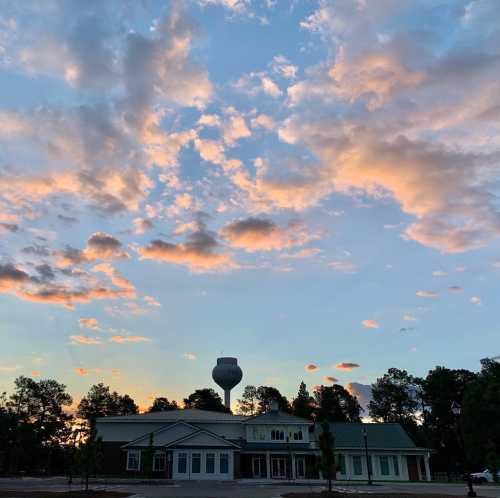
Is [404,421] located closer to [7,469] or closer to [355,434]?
[355,434]

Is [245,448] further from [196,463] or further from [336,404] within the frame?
[336,404]

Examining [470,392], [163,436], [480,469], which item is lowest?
[480,469]

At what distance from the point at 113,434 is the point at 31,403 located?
35.2 m

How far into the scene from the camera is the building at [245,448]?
1964 inches

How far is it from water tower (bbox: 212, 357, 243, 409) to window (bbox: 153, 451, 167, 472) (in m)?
30.2

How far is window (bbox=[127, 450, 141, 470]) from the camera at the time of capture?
175 feet

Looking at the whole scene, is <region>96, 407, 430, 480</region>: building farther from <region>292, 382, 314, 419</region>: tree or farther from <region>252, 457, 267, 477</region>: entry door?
<region>292, 382, 314, 419</region>: tree

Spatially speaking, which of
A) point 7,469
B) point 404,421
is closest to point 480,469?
point 404,421

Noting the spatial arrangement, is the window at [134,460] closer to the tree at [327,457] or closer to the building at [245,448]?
the building at [245,448]

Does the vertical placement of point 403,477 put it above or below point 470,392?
below

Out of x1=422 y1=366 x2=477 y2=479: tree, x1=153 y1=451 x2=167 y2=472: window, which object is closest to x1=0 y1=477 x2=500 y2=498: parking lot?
x1=153 y1=451 x2=167 y2=472: window

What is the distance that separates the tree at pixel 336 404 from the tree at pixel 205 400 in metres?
24.4

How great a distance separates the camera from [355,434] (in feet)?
188

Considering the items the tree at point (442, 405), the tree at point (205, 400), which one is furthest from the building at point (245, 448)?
the tree at point (205, 400)
